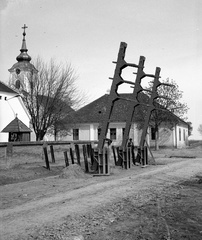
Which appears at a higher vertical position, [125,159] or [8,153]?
[8,153]

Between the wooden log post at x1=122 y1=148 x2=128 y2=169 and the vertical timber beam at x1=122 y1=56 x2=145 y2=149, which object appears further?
the vertical timber beam at x1=122 y1=56 x2=145 y2=149

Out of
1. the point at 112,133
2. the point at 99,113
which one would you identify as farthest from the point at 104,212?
the point at 99,113

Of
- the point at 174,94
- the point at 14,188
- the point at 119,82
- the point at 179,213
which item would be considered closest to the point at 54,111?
the point at 174,94

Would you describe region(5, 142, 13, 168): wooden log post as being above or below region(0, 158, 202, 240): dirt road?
above

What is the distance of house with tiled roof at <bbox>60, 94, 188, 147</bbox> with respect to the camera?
44.5 m

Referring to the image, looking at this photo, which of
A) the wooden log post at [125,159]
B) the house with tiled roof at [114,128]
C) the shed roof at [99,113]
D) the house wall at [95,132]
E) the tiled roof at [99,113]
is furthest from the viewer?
the tiled roof at [99,113]

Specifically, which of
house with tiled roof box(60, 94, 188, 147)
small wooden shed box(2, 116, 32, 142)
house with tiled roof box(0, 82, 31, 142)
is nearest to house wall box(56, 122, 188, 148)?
house with tiled roof box(60, 94, 188, 147)

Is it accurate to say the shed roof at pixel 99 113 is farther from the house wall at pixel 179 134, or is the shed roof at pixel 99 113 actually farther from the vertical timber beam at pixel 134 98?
the vertical timber beam at pixel 134 98

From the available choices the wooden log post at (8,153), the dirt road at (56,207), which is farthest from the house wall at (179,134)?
the dirt road at (56,207)

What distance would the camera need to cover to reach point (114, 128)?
45.8 meters

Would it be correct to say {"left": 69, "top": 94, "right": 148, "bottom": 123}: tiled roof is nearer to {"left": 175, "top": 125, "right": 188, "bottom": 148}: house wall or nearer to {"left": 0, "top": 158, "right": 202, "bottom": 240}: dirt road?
{"left": 175, "top": 125, "right": 188, "bottom": 148}: house wall

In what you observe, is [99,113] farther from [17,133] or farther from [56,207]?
[56,207]

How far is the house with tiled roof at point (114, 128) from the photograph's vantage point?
146ft

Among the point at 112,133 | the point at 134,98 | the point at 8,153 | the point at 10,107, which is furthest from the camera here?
the point at 112,133
